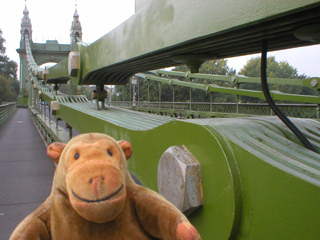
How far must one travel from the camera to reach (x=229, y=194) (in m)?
1.10

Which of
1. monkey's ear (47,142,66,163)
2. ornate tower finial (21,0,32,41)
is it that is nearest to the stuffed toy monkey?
monkey's ear (47,142,66,163)

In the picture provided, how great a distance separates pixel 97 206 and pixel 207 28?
830mm

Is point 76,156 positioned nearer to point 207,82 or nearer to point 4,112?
point 4,112

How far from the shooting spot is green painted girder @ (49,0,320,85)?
3.24 ft

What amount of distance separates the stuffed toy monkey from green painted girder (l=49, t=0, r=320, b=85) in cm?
62

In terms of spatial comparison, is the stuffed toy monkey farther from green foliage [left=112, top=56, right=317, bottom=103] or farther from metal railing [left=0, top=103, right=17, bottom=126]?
green foliage [left=112, top=56, right=317, bottom=103]

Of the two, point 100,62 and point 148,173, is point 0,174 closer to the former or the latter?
Result: point 100,62

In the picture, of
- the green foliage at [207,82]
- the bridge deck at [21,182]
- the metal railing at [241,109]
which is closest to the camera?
the bridge deck at [21,182]

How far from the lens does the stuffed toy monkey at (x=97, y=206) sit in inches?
32.0

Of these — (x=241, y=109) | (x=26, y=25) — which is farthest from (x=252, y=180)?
(x=26, y=25)

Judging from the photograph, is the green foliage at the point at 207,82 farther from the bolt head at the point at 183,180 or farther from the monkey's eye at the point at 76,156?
the monkey's eye at the point at 76,156

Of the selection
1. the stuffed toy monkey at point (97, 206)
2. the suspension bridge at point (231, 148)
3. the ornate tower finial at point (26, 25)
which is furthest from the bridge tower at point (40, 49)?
the stuffed toy monkey at point (97, 206)

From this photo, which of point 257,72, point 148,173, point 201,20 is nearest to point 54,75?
point 148,173

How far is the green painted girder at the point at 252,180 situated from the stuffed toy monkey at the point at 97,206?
0.27 m
